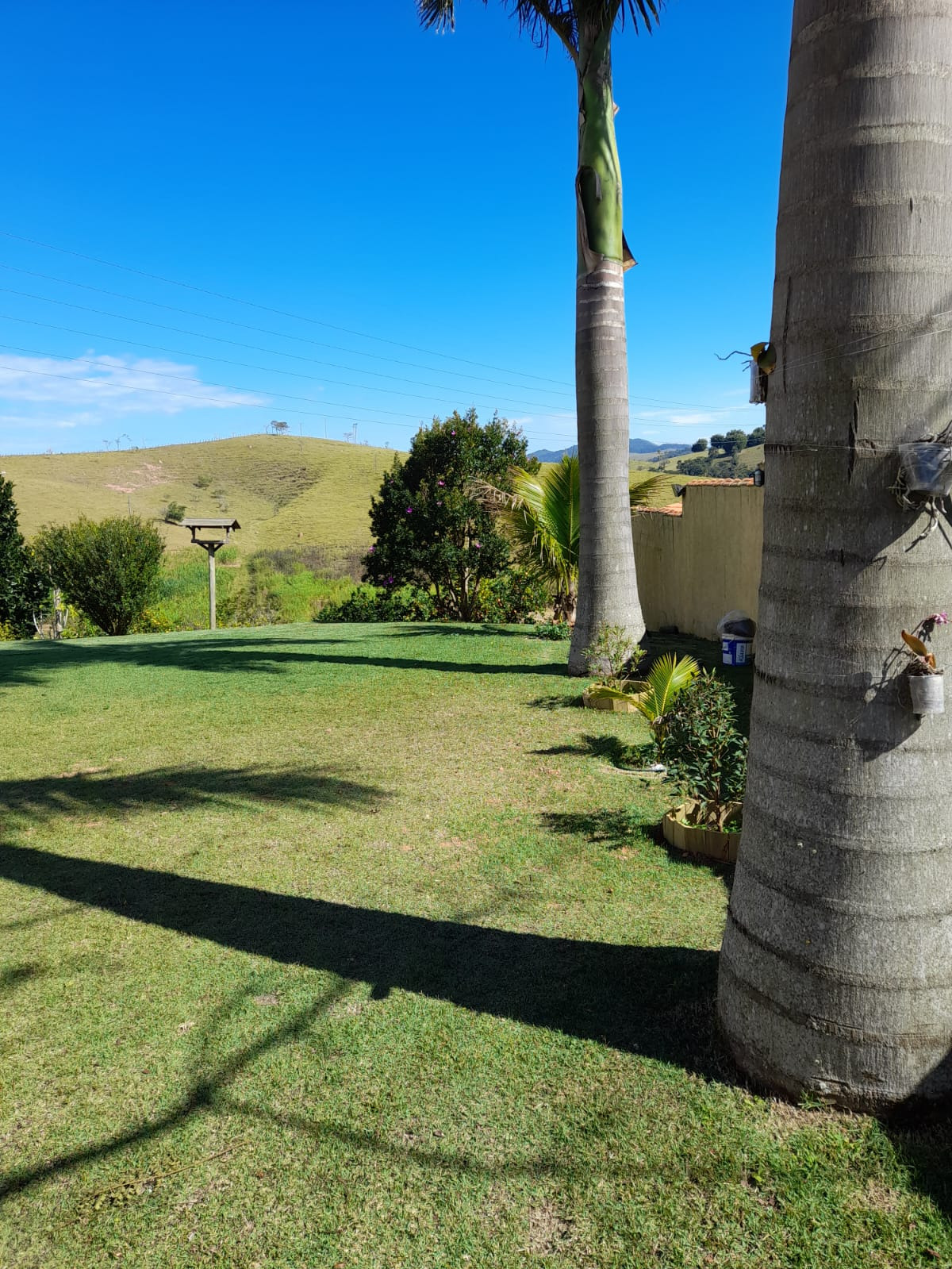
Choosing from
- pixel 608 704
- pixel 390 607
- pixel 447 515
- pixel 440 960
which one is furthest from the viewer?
pixel 390 607

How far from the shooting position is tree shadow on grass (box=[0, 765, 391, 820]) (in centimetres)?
557

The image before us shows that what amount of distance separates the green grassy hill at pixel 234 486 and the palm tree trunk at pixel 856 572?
143 feet

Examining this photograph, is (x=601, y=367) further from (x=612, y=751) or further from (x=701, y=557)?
(x=701, y=557)

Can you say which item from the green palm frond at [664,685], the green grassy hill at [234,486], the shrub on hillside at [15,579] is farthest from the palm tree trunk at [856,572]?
the green grassy hill at [234,486]

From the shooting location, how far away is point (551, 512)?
1205 centimetres

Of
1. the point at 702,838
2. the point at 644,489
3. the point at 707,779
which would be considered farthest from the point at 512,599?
the point at 702,838

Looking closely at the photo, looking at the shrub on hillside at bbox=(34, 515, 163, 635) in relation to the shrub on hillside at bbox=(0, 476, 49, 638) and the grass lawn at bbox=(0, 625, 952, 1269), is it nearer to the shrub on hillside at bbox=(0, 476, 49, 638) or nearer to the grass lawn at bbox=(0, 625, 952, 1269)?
the shrub on hillside at bbox=(0, 476, 49, 638)

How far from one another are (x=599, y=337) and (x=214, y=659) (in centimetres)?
634

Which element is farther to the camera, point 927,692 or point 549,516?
point 549,516

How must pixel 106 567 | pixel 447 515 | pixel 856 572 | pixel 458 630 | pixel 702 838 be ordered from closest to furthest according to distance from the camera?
1. pixel 856 572
2. pixel 702 838
3. pixel 458 630
4. pixel 447 515
5. pixel 106 567

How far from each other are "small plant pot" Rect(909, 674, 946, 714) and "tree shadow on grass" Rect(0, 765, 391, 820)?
12.6ft

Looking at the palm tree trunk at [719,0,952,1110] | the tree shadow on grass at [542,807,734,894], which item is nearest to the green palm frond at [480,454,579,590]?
the tree shadow on grass at [542,807,734,894]

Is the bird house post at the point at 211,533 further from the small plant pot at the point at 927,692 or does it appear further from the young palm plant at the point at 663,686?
the small plant pot at the point at 927,692

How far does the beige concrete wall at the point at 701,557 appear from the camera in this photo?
1145 cm
